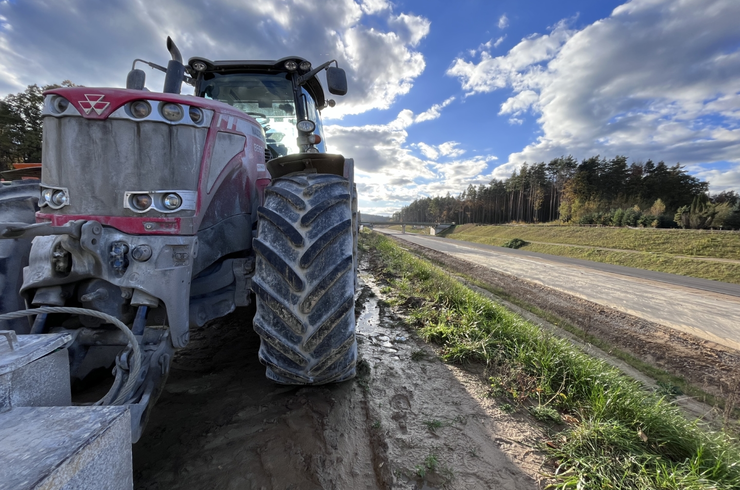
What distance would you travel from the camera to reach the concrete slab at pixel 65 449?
716 millimetres

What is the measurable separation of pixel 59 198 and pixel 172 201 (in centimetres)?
61

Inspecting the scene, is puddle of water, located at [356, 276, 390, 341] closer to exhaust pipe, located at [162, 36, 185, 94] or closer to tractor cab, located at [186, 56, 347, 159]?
tractor cab, located at [186, 56, 347, 159]

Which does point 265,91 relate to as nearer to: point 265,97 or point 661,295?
point 265,97

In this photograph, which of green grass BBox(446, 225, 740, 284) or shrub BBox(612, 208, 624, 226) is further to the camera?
shrub BBox(612, 208, 624, 226)

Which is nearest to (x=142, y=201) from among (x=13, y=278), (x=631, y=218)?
(x=13, y=278)

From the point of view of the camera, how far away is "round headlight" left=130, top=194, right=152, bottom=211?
1.81m

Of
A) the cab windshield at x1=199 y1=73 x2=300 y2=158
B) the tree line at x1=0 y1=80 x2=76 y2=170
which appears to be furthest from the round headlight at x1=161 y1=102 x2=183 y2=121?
the tree line at x1=0 y1=80 x2=76 y2=170

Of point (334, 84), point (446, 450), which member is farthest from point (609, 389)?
point (334, 84)

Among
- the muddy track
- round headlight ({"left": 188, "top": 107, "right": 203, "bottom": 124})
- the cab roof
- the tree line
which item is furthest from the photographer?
the tree line

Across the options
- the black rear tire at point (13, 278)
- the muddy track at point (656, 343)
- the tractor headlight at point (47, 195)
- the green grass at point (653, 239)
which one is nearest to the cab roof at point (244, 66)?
the tractor headlight at point (47, 195)

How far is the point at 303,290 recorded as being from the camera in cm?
182

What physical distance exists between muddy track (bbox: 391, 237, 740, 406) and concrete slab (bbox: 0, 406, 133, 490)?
5123mm

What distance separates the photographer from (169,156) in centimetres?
185

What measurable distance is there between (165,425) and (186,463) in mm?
410
